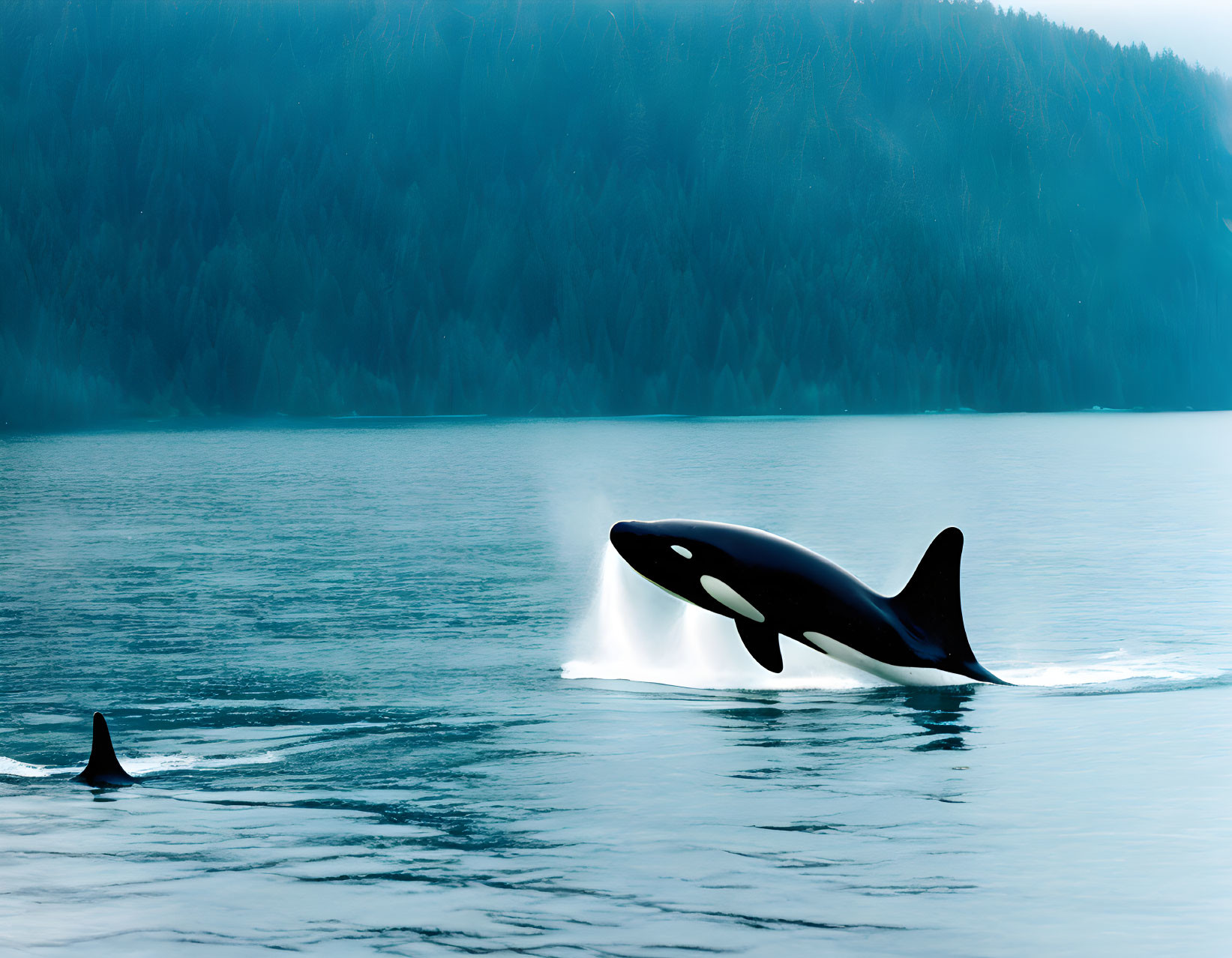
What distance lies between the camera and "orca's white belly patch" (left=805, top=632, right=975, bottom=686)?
21.6 m

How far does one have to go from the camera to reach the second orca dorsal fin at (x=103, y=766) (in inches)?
655

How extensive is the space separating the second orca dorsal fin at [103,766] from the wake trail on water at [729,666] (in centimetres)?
859

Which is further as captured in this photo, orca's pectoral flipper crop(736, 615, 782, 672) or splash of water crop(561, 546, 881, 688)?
splash of water crop(561, 546, 881, 688)

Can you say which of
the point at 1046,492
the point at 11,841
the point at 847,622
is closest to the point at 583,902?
the point at 11,841

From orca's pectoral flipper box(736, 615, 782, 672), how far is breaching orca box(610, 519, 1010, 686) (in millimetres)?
10

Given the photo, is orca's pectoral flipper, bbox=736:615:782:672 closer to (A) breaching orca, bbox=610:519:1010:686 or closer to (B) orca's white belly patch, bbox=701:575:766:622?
(A) breaching orca, bbox=610:519:1010:686

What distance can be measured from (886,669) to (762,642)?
2.18m

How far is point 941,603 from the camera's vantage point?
71.4ft

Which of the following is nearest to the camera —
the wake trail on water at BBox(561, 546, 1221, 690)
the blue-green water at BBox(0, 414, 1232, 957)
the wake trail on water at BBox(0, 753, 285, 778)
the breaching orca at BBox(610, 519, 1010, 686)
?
the blue-green water at BBox(0, 414, 1232, 957)

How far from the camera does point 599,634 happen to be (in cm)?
3034

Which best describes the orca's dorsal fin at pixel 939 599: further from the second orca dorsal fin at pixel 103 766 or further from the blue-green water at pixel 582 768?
the second orca dorsal fin at pixel 103 766

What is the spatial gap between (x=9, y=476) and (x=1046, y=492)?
67.3 metres

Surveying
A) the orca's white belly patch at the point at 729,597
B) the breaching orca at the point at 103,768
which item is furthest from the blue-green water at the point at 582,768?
the orca's white belly patch at the point at 729,597

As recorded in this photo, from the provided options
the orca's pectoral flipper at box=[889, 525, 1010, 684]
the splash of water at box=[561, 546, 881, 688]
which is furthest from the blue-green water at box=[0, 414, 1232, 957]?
the orca's pectoral flipper at box=[889, 525, 1010, 684]
